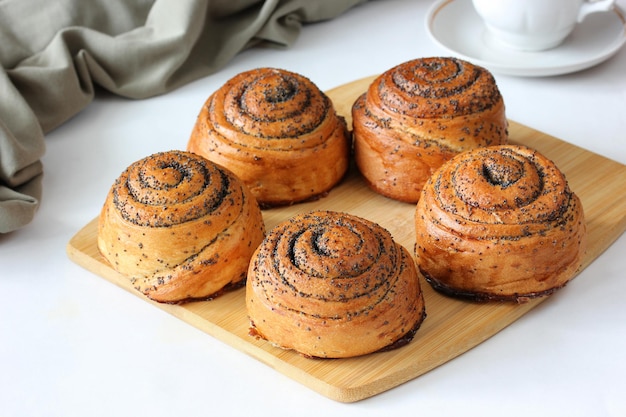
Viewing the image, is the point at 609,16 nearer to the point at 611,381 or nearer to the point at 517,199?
the point at 517,199

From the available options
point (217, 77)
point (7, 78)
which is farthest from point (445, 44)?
point (7, 78)

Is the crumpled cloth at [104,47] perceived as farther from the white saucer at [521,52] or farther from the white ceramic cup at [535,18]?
the white ceramic cup at [535,18]

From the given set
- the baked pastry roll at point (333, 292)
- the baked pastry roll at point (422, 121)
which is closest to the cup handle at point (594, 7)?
the baked pastry roll at point (422, 121)

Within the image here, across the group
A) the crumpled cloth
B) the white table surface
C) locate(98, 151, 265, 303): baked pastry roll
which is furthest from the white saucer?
locate(98, 151, 265, 303): baked pastry roll

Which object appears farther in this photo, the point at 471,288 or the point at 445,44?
the point at 445,44

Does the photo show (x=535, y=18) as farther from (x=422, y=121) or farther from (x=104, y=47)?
(x=104, y=47)

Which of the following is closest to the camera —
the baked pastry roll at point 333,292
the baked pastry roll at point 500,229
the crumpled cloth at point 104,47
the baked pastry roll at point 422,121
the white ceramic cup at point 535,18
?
the baked pastry roll at point 333,292

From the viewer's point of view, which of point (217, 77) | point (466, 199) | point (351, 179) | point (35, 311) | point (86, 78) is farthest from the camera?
point (217, 77)
